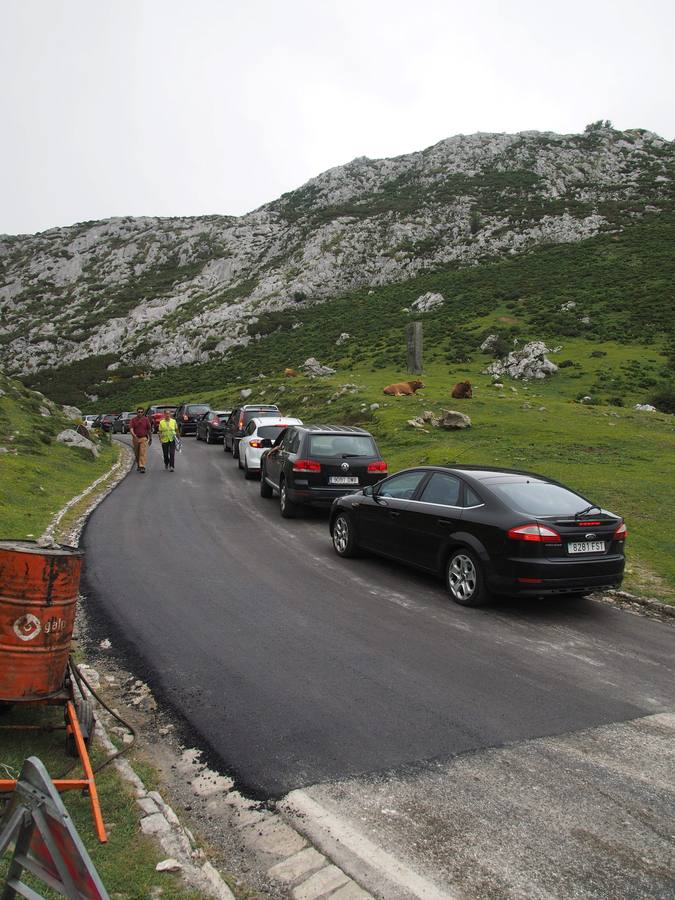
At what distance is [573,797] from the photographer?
342cm

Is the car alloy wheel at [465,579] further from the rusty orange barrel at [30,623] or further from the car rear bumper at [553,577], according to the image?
the rusty orange barrel at [30,623]

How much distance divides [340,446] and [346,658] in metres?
6.94

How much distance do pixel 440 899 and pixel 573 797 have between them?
114 centimetres

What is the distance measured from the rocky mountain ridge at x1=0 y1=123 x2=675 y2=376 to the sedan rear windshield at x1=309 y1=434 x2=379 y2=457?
5014 centimetres

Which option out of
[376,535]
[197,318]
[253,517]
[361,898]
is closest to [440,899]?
[361,898]

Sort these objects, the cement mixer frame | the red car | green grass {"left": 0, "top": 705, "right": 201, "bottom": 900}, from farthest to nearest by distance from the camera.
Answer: the red car → the cement mixer frame → green grass {"left": 0, "top": 705, "right": 201, "bottom": 900}

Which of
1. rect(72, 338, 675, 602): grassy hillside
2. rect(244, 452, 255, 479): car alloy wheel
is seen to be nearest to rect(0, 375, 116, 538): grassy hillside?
rect(244, 452, 255, 479): car alloy wheel

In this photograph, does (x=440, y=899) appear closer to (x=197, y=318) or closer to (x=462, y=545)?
(x=462, y=545)

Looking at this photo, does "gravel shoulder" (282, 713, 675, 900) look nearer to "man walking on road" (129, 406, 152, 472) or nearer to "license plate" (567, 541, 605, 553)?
"license plate" (567, 541, 605, 553)

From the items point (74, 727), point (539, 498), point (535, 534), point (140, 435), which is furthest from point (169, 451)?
point (74, 727)

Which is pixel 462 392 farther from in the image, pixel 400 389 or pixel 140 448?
pixel 140 448

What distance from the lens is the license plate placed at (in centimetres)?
666

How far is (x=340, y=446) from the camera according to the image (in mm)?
12070

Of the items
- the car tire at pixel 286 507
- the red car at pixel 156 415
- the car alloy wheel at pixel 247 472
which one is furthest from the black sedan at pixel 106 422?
the car tire at pixel 286 507
